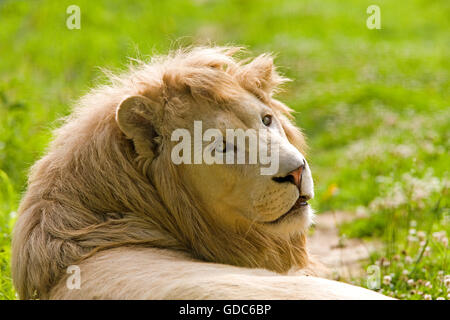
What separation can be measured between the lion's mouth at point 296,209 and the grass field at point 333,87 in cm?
114

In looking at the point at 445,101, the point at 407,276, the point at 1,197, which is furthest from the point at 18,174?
the point at 445,101

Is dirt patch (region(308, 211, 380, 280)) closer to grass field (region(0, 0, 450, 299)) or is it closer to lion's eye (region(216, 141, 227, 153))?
grass field (region(0, 0, 450, 299))

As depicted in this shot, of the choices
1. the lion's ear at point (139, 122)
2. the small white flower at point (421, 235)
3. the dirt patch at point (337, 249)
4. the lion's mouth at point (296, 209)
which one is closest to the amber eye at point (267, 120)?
the lion's mouth at point (296, 209)

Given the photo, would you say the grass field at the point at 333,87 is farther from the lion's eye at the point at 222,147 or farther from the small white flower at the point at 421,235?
the lion's eye at the point at 222,147

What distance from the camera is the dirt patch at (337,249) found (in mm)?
5516

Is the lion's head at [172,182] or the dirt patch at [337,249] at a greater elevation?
the lion's head at [172,182]

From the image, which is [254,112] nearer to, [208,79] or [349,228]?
[208,79]

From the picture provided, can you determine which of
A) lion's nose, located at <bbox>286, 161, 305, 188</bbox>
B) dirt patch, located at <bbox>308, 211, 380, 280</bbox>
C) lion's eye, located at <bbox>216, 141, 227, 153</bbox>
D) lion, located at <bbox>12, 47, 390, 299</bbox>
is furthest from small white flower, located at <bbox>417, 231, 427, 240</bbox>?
lion's eye, located at <bbox>216, 141, 227, 153</bbox>

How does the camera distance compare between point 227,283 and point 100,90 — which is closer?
point 227,283

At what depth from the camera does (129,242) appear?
3578mm

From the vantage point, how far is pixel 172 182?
12.5 feet

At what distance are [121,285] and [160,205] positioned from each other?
2.67 ft

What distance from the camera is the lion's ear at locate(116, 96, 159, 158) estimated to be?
374cm

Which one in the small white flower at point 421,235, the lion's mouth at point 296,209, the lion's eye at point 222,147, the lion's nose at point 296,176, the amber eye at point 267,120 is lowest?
the small white flower at point 421,235
